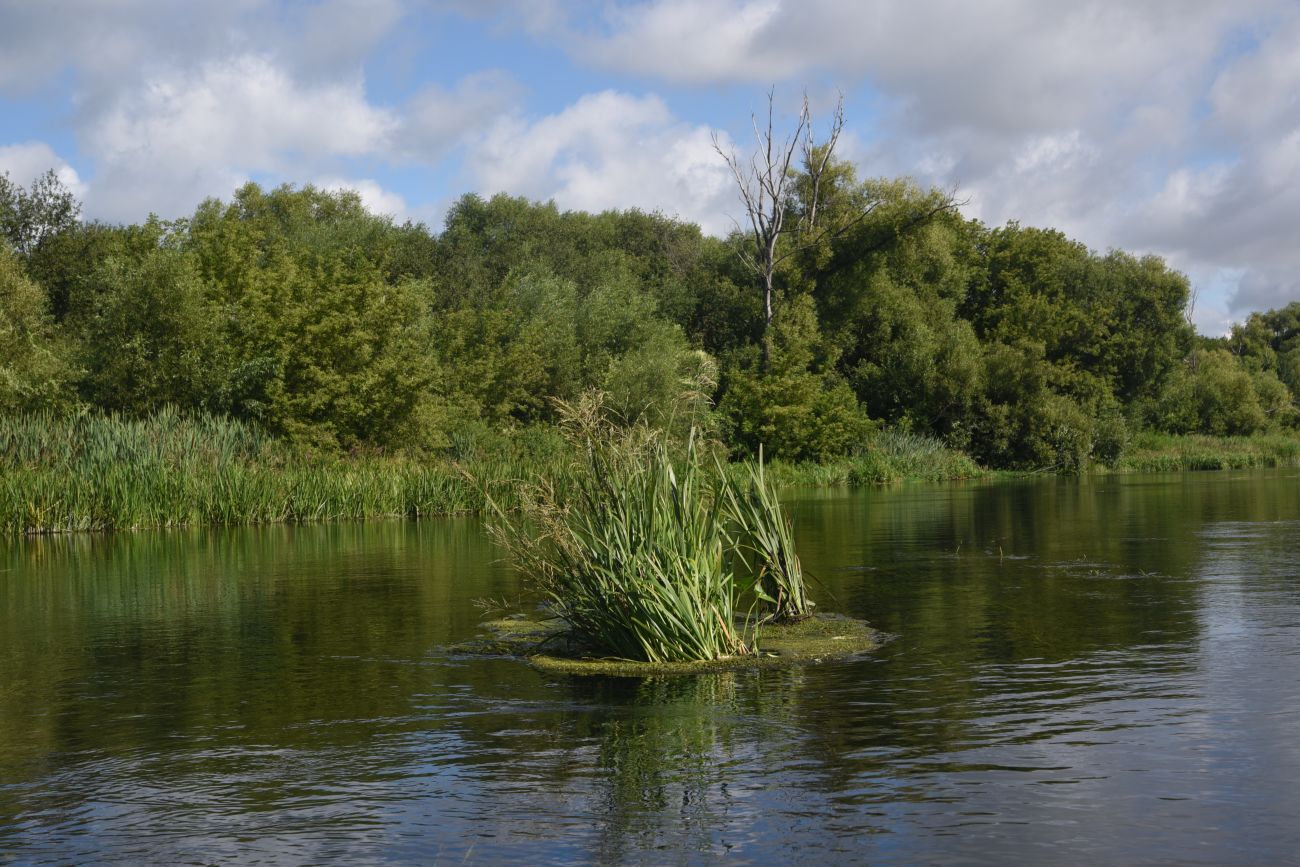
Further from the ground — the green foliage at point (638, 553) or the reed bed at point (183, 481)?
the reed bed at point (183, 481)

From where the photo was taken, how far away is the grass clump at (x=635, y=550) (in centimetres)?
1259

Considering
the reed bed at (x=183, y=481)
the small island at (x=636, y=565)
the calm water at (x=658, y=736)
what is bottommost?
the calm water at (x=658, y=736)

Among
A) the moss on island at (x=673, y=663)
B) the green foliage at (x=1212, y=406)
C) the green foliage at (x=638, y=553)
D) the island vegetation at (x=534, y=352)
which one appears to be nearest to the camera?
the green foliage at (x=638, y=553)

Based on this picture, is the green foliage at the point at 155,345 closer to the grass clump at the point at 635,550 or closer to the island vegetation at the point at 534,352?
the island vegetation at the point at 534,352

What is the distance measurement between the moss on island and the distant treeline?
81.0 ft

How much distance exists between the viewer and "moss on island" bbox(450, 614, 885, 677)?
12945mm

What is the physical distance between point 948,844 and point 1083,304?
77762 mm

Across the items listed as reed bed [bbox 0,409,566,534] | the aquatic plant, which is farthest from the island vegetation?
the aquatic plant

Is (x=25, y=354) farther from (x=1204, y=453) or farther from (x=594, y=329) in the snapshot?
(x=1204, y=453)

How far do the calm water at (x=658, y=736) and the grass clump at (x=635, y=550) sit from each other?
2.44ft

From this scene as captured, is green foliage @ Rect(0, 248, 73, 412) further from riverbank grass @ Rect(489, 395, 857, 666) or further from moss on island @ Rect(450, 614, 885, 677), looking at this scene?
riverbank grass @ Rect(489, 395, 857, 666)

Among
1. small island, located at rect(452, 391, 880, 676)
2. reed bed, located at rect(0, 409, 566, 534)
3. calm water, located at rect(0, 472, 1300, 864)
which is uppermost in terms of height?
reed bed, located at rect(0, 409, 566, 534)

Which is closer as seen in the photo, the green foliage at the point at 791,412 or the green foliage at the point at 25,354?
the green foliage at the point at 25,354

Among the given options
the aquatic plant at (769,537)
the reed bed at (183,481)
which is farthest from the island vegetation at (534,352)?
the aquatic plant at (769,537)
